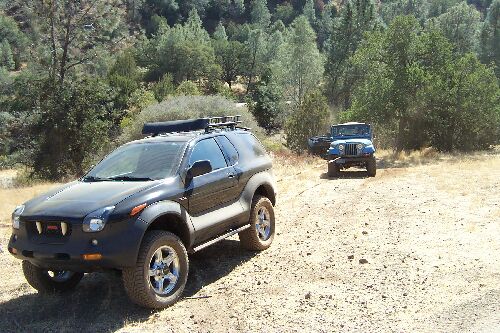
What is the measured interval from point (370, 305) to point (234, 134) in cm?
334

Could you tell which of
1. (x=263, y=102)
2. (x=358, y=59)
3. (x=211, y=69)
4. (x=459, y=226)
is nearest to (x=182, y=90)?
(x=263, y=102)

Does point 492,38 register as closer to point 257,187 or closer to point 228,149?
point 257,187

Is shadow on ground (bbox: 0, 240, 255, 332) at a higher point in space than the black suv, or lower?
lower

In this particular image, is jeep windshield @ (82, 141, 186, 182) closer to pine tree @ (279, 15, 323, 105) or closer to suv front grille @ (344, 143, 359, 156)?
suv front grille @ (344, 143, 359, 156)

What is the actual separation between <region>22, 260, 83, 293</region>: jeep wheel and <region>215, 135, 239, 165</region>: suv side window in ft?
8.34

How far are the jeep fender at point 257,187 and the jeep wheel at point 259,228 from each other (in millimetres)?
191

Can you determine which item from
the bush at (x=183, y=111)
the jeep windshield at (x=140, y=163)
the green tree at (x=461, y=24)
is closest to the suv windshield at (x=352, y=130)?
the jeep windshield at (x=140, y=163)

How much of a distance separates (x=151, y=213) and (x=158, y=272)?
2.17ft

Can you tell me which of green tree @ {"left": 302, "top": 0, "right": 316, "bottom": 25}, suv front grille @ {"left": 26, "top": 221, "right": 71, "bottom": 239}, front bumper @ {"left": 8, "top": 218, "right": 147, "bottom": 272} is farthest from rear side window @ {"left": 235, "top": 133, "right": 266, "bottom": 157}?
green tree @ {"left": 302, "top": 0, "right": 316, "bottom": 25}

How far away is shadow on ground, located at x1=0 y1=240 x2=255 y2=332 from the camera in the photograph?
16.8ft

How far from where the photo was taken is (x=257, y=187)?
7.50 m

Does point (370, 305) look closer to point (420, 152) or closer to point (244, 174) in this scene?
point (244, 174)

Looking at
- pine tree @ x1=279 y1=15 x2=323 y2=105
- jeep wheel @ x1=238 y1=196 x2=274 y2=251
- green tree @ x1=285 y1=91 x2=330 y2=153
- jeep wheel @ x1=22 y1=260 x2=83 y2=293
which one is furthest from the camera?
pine tree @ x1=279 y1=15 x2=323 y2=105

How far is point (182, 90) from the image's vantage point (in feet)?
183
